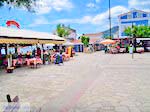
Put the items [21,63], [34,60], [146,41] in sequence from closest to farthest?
[34,60] < [21,63] < [146,41]

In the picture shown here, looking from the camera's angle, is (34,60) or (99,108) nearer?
(99,108)

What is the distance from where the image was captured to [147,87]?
1033cm

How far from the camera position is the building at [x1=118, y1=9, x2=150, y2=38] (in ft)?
243

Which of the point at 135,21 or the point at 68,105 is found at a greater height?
the point at 135,21

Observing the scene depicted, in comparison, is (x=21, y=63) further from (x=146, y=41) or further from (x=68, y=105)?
(x=146, y=41)

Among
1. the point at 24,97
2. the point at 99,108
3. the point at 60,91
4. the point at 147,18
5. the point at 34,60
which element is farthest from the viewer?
the point at 147,18

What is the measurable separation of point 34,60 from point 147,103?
42.6 feet

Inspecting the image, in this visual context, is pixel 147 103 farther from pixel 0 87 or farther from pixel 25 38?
pixel 25 38

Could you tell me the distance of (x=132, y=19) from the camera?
74875mm

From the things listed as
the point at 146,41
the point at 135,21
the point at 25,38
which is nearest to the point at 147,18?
the point at 135,21

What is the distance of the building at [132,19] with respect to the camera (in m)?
74.0

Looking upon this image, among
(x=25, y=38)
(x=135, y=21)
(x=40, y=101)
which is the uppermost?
(x=135, y=21)

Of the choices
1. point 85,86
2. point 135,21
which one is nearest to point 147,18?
point 135,21

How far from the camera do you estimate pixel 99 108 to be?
744 cm
